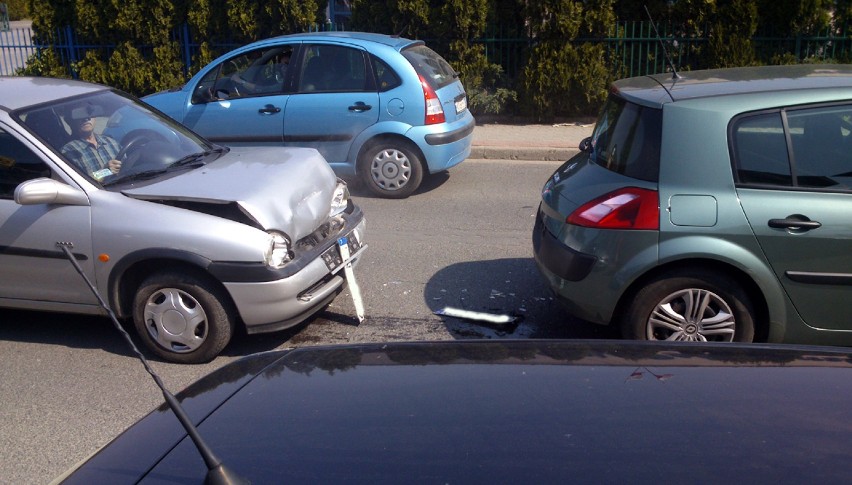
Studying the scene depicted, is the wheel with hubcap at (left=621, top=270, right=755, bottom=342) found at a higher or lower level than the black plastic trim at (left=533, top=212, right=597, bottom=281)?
lower

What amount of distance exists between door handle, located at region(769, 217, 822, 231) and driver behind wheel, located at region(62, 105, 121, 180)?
13.0 feet

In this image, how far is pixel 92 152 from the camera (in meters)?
5.40

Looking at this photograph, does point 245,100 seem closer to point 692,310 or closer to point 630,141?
point 630,141

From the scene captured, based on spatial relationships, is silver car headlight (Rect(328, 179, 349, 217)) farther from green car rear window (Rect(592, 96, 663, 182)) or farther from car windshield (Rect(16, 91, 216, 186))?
green car rear window (Rect(592, 96, 663, 182))

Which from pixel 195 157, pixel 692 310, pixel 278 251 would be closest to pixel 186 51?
pixel 195 157

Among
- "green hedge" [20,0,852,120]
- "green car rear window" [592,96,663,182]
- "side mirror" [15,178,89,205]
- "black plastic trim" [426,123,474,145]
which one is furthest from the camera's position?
"green hedge" [20,0,852,120]

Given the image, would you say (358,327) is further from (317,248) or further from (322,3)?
(322,3)

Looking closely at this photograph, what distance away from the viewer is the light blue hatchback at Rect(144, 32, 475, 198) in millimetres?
8945

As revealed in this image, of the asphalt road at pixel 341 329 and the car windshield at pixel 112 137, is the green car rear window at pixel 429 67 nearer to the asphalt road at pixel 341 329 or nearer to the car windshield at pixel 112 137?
the asphalt road at pixel 341 329

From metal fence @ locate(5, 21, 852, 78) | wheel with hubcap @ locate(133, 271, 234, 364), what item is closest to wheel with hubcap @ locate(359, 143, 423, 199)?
wheel with hubcap @ locate(133, 271, 234, 364)

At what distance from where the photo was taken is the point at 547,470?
5.69 feet

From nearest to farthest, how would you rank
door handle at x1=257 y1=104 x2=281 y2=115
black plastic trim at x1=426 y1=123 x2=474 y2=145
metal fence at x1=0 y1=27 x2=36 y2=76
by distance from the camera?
black plastic trim at x1=426 y1=123 x2=474 y2=145, door handle at x1=257 y1=104 x2=281 y2=115, metal fence at x1=0 y1=27 x2=36 y2=76

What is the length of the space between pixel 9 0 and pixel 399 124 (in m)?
38.3

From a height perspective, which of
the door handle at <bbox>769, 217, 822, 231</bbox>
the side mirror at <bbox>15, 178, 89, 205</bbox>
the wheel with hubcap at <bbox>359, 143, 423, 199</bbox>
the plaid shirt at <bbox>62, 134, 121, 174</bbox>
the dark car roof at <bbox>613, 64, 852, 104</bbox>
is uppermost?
the dark car roof at <bbox>613, 64, 852, 104</bbox>
